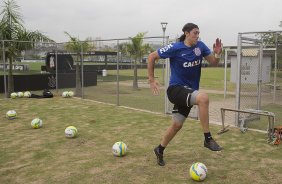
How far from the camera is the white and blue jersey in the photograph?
4.96 meters

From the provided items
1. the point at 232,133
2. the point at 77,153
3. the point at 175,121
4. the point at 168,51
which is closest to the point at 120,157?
the point at 77,153

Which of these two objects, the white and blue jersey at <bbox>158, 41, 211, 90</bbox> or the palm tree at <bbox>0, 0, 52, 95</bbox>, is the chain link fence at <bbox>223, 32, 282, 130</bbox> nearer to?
the white and blue jersey at <bbox>158, 41, 211, 90</bbox>

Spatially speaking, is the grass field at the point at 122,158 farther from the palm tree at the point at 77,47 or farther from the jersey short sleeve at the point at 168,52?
the palm tree at the point at 77,47

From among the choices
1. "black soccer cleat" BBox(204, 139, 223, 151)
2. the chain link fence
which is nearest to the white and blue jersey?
"black soccer cleat" BBox(204, 139, 223, 151)

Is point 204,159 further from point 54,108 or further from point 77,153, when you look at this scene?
point 54,108

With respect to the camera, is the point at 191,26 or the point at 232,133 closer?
the point at 191,26

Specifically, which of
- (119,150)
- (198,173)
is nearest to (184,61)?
(198,173)

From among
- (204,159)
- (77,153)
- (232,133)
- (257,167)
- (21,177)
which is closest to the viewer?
(21,177)

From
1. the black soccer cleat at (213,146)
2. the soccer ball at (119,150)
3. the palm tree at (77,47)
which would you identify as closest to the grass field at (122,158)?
the soccer ball at (119,150)

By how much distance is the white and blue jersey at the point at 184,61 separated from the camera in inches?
195

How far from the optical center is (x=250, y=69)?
10953mm

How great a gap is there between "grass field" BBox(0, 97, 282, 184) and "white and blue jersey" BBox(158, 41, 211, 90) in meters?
1.44

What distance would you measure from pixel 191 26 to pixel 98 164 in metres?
2.75

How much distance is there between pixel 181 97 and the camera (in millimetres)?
4816
